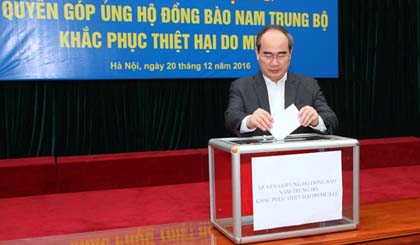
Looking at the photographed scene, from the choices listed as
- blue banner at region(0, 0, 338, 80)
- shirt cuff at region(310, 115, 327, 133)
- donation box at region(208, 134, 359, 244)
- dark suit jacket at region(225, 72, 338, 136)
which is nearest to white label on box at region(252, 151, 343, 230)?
donation box at region(208, 134, 359, 244)

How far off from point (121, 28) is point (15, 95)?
79 centimetres

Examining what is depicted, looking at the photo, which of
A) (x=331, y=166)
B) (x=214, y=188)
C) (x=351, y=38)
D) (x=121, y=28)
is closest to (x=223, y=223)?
(x=214, y=188)

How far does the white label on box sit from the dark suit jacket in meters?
0.26

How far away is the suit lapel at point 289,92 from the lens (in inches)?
49.1

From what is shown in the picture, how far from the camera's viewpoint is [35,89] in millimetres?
2816

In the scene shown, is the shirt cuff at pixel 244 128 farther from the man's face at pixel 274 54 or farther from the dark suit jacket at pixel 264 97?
the man's face at pixel 274 54

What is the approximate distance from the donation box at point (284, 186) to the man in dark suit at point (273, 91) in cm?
16

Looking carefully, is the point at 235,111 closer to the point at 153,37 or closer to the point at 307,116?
the point at 307,116

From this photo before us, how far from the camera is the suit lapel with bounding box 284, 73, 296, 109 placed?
1.25 m

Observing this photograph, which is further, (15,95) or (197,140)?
(197,140)

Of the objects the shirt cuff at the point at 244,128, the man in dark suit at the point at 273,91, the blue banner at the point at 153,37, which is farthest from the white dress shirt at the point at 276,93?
the blue banner at the point at 153,37

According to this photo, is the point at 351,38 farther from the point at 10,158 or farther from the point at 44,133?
the point at 10,158

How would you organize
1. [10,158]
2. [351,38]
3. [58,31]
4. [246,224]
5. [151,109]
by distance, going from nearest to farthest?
1. [246,224]
2. [58,31]
3. [10,158]
4. [151,109]
5. [351,38]

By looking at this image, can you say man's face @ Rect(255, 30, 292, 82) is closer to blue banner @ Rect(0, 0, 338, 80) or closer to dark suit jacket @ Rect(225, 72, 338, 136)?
dark suit jacket @ Rect(225, 72, 338, 136)
